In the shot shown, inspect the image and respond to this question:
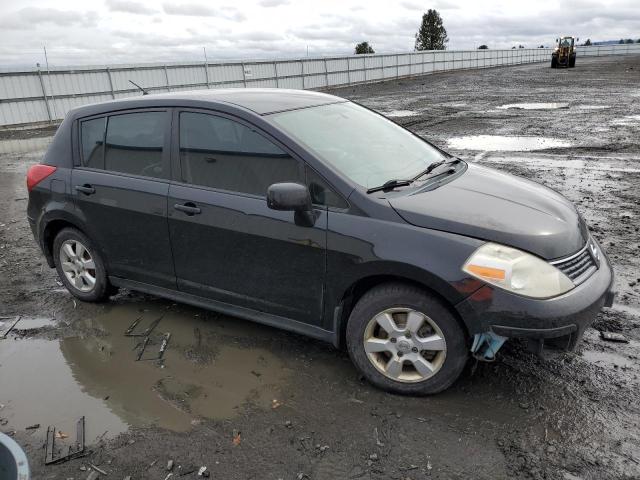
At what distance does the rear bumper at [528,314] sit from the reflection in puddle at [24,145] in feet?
45.4

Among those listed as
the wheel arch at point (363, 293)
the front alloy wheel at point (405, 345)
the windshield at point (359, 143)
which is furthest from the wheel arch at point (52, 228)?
the front alloy wheel at point (405, 345)

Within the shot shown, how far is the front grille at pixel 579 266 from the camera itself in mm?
3008

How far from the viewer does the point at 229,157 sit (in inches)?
144

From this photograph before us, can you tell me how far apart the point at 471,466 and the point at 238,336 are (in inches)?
75.9

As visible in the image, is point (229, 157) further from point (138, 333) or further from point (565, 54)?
point (565, 54)

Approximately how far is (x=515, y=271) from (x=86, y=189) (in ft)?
10.5

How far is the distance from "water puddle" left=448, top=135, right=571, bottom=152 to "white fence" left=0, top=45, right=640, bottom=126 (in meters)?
14.2

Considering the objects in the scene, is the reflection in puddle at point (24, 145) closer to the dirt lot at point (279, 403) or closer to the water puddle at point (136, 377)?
the dirt lot at point (279, 403)

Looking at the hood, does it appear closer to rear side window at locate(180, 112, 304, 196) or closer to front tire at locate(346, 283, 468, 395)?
front tire at locate(346, 283, 468, 395)

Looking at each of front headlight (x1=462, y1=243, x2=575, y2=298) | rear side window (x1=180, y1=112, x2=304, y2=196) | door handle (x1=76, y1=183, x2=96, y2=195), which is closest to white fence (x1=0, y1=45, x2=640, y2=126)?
door handle (x1=76, y1=183, x2=96, y2=195)

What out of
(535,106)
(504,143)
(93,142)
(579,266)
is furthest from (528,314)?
(535,106)

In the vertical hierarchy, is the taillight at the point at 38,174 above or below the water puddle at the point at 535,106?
above

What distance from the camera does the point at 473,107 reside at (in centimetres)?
1875

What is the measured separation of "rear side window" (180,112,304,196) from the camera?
347 cm
